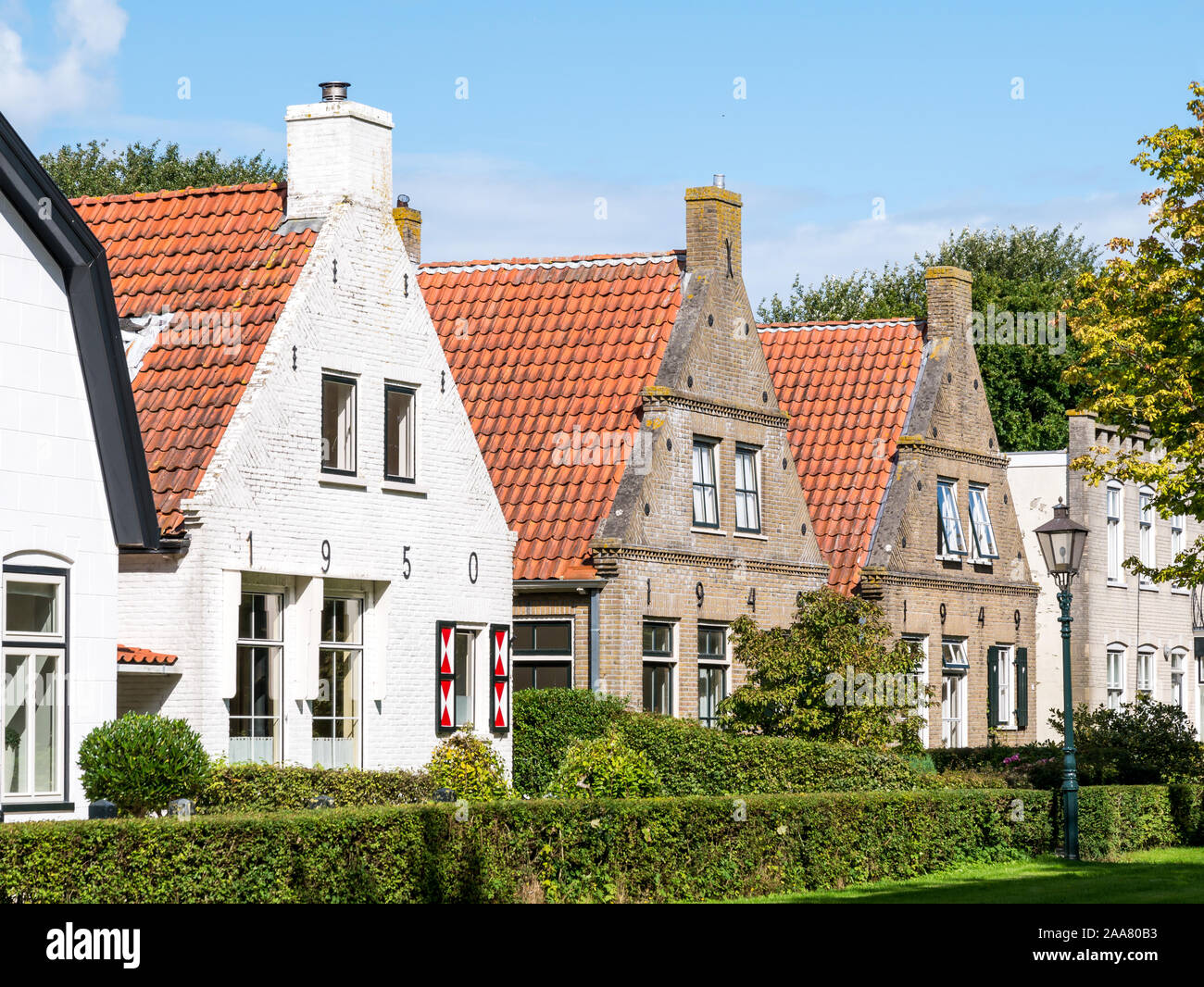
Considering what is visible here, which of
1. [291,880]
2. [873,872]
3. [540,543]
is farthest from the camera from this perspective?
[540,543]

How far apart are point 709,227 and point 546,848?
51.7ft

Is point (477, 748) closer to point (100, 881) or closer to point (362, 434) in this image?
point (362, 434)

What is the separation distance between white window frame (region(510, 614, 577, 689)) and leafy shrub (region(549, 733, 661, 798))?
5806 millimetres

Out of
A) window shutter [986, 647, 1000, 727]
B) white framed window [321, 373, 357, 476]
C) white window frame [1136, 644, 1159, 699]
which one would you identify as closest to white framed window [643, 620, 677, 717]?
white framed window [321, 373, 357, 476]

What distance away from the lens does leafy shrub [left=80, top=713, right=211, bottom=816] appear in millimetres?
18531

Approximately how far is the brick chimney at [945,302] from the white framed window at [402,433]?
51.6 ft

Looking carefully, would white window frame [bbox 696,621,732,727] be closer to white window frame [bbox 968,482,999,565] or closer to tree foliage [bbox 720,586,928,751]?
tree foliage [bbox 720,586,928,751]

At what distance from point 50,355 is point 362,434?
5866mm

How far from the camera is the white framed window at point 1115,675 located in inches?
1683

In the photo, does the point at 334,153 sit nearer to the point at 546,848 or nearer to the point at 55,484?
the point at 55,484

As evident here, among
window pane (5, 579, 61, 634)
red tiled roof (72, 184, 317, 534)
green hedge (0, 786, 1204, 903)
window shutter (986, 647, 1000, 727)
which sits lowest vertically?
green hedge (0, 786, 1204, 903)

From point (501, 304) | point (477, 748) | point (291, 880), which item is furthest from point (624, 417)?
point (291, 880)

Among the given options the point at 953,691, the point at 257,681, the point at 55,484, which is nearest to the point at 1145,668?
the point at 953,691

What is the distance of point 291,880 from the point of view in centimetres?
1608
